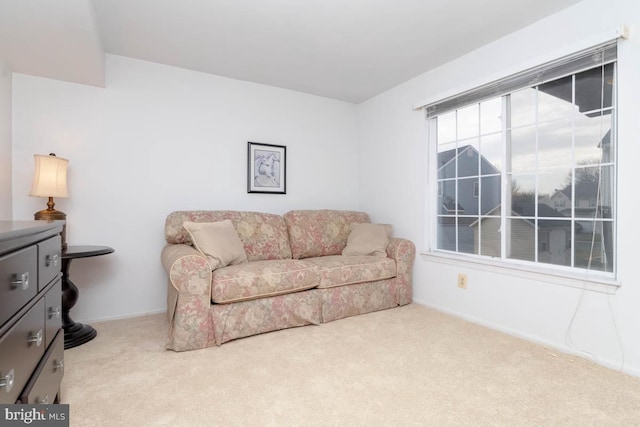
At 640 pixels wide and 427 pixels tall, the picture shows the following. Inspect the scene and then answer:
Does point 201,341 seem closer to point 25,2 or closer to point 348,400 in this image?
point 348,400

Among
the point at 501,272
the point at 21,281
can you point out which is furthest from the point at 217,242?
the point at 501,272

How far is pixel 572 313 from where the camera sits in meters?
2.21

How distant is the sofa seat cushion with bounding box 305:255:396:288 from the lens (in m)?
2.83

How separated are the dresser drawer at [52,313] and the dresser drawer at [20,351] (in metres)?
0.06

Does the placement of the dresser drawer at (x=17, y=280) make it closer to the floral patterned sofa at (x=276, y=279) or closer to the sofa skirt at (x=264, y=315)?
the floral patterned sofa at (x=276, y=279)

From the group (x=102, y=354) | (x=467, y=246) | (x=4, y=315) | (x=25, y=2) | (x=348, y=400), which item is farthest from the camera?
(x=467, y=246)

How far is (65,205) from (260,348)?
203 centimetres

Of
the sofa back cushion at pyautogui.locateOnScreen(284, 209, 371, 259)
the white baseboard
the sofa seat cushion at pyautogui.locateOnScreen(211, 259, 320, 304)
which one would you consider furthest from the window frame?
the white baseboard

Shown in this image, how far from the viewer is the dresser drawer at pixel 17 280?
902mm

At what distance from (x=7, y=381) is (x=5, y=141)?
2.37 metres

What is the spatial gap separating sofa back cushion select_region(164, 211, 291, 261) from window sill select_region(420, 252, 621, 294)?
152 cm

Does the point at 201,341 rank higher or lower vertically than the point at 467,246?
lower

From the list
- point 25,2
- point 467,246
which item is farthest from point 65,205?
point 467,246

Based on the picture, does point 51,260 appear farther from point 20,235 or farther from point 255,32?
point 255,32
